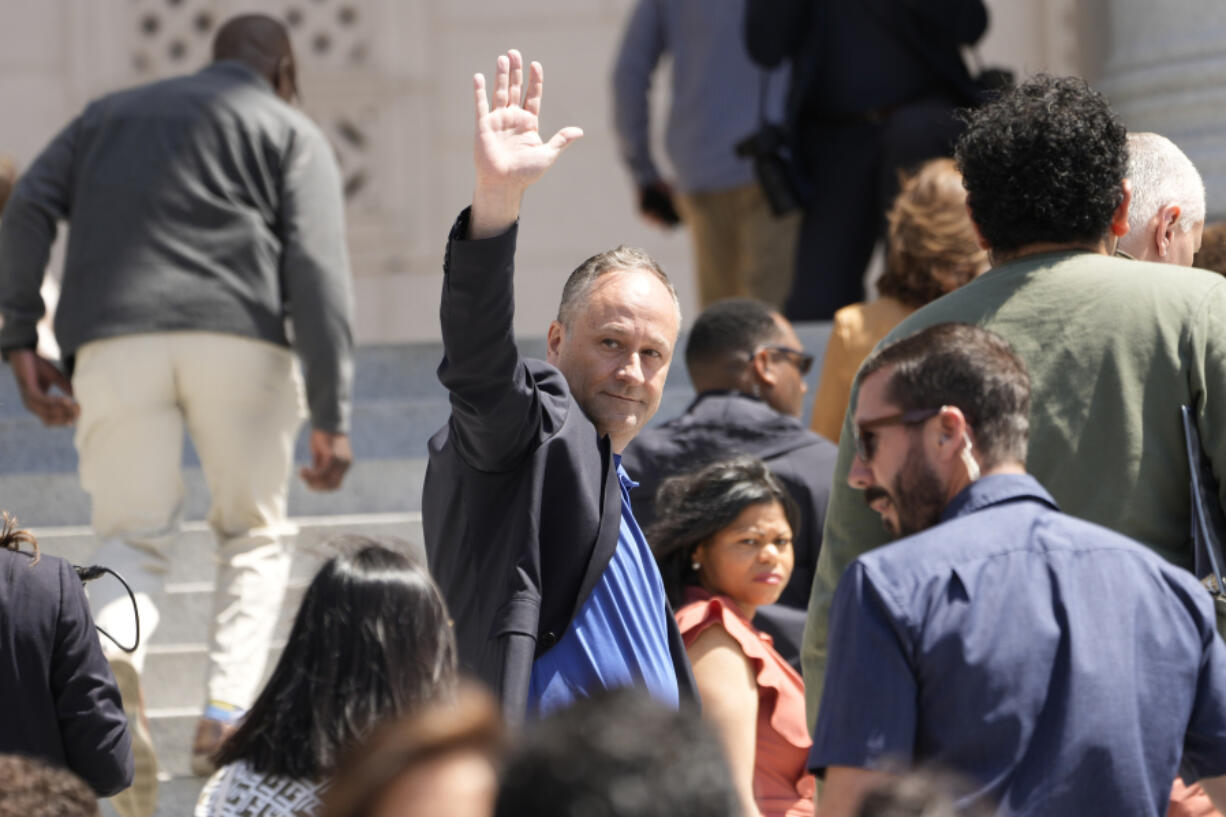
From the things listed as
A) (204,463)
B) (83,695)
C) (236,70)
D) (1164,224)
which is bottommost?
(204,463)

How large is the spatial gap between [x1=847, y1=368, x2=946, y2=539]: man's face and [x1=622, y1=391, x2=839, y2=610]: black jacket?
1.75m

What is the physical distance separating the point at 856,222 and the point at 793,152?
33cm

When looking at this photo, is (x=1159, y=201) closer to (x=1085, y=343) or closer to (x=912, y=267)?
(x=1085, y=343)

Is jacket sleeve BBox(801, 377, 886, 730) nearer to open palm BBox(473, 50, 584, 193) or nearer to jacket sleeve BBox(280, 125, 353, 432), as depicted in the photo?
open palm BBox(473, 50, 584, 193)

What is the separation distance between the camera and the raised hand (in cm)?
253

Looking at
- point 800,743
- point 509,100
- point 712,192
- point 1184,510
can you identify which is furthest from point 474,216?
point 712,192

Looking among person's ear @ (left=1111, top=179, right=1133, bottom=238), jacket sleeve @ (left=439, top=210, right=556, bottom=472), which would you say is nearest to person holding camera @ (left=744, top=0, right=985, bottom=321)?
person's ear @ (left=1111, top=179, right=1133, bottom=238)

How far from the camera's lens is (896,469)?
2.34 m

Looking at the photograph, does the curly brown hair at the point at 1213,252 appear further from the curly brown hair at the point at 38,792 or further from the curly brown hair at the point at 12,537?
the curly brown hair at the point at 38,792

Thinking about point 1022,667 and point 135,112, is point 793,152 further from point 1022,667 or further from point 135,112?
point 1022,667

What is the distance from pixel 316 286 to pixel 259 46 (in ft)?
2.72

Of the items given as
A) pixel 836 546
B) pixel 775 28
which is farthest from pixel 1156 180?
pixel 775 28

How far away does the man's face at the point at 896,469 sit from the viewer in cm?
232

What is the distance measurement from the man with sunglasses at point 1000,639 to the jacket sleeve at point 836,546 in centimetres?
34
